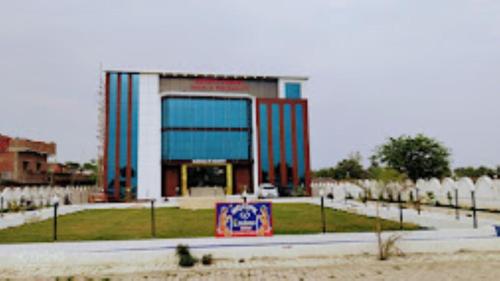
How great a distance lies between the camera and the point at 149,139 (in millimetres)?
40250

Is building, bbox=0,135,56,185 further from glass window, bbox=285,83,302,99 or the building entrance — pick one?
glass window, bbox=285,83,302,99

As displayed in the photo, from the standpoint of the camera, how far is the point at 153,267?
902 centimetres

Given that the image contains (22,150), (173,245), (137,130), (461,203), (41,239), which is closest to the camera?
(173,245)

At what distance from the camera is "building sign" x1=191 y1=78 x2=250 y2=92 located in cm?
4256

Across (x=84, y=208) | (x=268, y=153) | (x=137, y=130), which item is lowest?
(x=84, y=208)

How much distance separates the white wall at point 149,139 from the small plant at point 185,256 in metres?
31.7

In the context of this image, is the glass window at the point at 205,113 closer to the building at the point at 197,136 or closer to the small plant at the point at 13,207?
the building at the point at 197,136

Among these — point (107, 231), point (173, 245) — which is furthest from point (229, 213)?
point (107, 231)

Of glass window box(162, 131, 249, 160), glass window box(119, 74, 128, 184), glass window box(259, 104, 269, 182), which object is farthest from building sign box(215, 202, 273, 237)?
glass window box(119, 74, 128, 184)

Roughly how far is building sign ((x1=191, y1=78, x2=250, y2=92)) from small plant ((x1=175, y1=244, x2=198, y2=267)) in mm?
34391

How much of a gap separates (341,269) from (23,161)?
49.0 m

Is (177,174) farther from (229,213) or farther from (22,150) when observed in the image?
(229,213)

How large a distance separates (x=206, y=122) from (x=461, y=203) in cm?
2600

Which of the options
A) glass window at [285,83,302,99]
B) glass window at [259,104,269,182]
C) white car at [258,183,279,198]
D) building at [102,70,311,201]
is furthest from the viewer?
glass window at [285,83,302,99]
